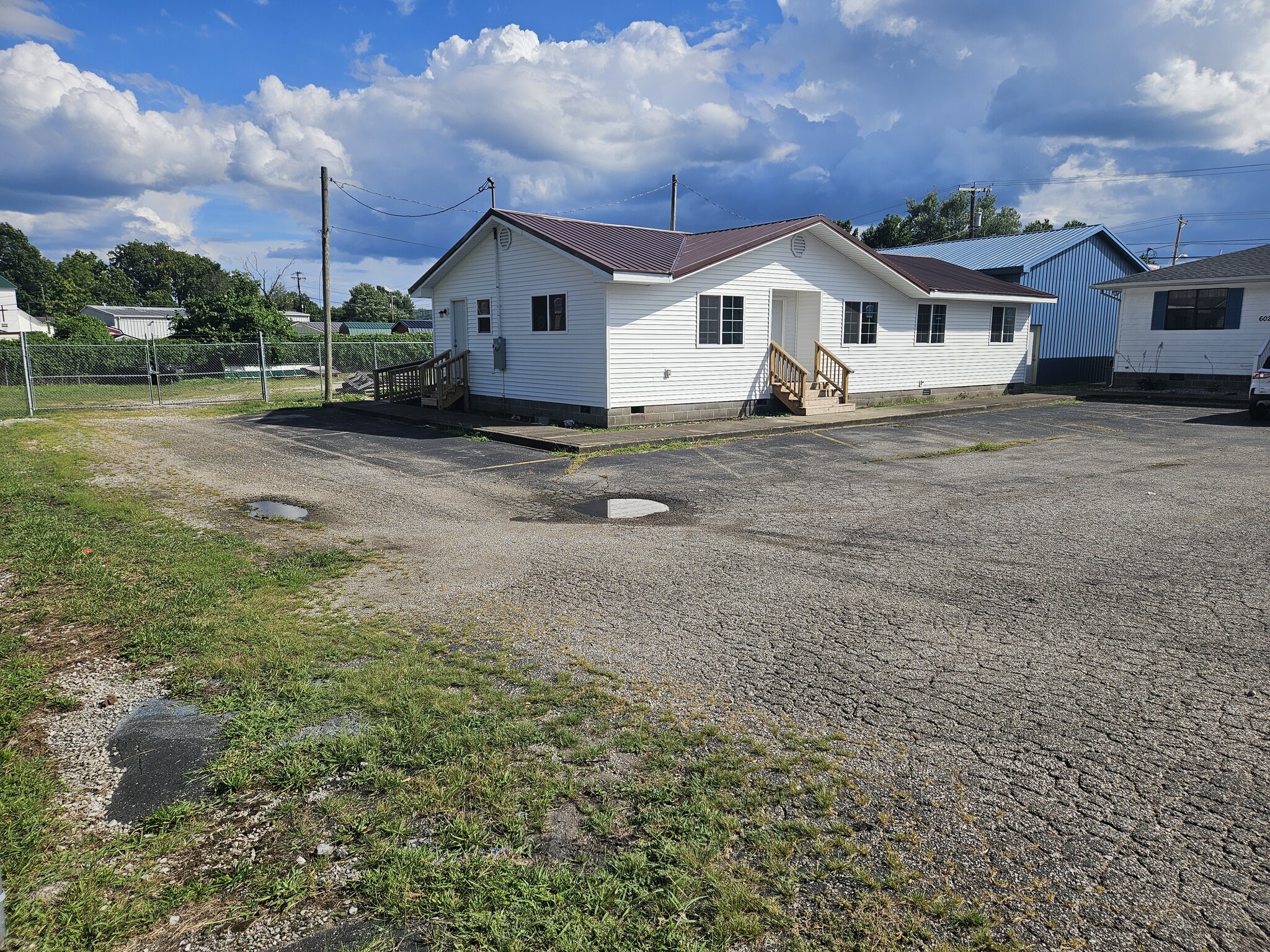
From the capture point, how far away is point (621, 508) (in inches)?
379

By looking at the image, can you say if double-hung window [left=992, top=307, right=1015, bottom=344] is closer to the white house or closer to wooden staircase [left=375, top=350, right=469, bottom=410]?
the white house

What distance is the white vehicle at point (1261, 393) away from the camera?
17.6m

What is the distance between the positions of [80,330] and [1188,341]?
162 ft

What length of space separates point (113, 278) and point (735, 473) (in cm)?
11962

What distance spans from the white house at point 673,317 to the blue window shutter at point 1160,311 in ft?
24.7

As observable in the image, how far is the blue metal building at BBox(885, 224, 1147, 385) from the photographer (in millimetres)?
28297

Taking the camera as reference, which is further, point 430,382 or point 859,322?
point 430,382

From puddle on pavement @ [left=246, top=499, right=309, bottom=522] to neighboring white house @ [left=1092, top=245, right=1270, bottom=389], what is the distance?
1045 inches

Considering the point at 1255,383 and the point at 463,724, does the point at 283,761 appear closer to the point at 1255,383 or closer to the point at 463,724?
the point at 463,724

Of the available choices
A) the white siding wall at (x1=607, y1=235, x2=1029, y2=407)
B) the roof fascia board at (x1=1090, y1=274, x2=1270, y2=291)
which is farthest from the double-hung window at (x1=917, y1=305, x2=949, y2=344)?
the roof fascia board at (x1=1090, y1=274, x2=1270, y2=291)

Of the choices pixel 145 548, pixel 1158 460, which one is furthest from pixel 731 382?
pixel 145 548

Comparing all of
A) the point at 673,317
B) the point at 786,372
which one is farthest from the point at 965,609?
the point at 786,372

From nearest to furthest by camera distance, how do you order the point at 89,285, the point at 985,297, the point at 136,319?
the point at 985,297 < the point at 136,319 < the point at 89,285

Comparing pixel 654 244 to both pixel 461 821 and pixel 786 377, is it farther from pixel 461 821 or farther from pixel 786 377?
pixel 461 821
